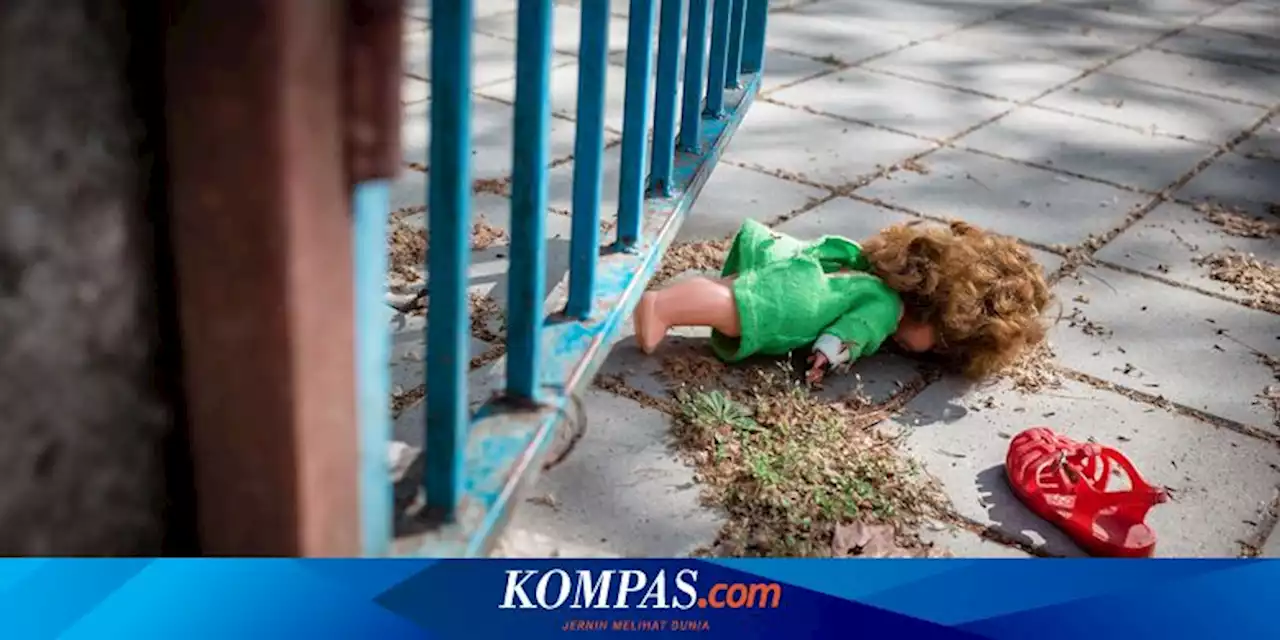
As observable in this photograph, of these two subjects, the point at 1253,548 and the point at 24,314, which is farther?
the point at 1253,548

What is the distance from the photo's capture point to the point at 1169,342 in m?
2.55

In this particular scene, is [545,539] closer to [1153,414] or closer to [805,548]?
[805,548]

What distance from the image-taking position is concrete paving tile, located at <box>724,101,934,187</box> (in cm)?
340

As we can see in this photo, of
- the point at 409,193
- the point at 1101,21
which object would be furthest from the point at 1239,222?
the point at 1101,21

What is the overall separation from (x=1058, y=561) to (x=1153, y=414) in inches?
30.0

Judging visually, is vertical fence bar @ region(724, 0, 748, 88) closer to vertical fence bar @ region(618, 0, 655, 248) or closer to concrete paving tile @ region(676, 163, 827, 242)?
concrete paving tile @ region(676, 163, 827, 242)

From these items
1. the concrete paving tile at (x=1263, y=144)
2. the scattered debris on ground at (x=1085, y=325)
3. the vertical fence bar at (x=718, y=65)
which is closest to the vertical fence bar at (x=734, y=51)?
the vertical fence bar at (x=718, y=65)

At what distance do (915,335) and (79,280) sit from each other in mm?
1656

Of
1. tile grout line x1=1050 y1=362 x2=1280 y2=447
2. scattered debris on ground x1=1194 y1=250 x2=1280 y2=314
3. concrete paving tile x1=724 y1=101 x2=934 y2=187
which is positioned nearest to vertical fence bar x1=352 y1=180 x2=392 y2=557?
tile grout line x1=1050 y1=362 x2=1280 y2=447

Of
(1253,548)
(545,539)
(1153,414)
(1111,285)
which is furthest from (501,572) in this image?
(1111,285)

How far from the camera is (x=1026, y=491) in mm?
1975

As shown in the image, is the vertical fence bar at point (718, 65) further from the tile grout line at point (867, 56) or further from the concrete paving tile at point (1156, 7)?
the concrete paving tile at point (1156, 7)

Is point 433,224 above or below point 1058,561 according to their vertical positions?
above

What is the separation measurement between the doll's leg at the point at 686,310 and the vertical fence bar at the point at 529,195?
0.69m
